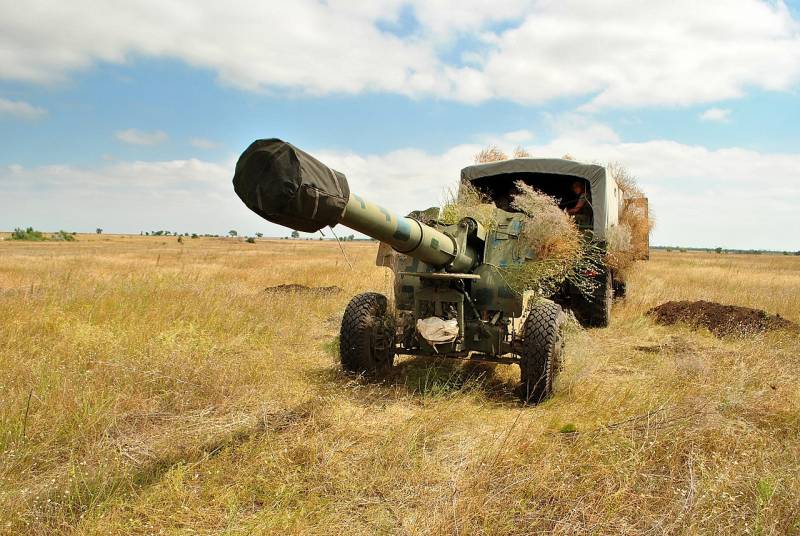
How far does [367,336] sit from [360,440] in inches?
60.2

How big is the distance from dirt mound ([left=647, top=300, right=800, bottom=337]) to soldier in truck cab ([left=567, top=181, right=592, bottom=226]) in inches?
93.7

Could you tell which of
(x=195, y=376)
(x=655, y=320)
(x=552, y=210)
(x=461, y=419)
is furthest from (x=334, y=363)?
(x=655, y=320)

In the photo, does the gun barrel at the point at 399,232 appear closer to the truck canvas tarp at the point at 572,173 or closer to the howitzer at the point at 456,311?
the howitzer at the point at 456,311

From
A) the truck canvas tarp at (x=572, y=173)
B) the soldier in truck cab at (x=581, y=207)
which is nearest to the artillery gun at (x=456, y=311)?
the truck canvas tarp at (x=572, y=173)

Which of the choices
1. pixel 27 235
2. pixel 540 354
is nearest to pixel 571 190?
Result: pixel 540 354

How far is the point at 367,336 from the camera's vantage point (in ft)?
17.6

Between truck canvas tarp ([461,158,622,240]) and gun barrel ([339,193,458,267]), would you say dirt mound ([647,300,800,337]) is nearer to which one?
truck canvas tarp ([461,158,622,240])

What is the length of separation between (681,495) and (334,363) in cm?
400

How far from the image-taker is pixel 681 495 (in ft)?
9.95

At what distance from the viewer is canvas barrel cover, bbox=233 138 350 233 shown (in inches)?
118

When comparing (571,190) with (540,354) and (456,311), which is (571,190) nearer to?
(456,311)

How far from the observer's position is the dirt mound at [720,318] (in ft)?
26.7

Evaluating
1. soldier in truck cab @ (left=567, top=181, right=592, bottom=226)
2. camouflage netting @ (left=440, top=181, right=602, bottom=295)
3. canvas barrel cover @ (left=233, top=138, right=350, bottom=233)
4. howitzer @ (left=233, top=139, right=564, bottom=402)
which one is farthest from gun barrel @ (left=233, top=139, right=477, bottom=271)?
soldier in truck cab @ (left=567, top=181, right=592, bottom=226)

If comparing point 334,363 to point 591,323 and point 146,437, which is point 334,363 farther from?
point 591,323
